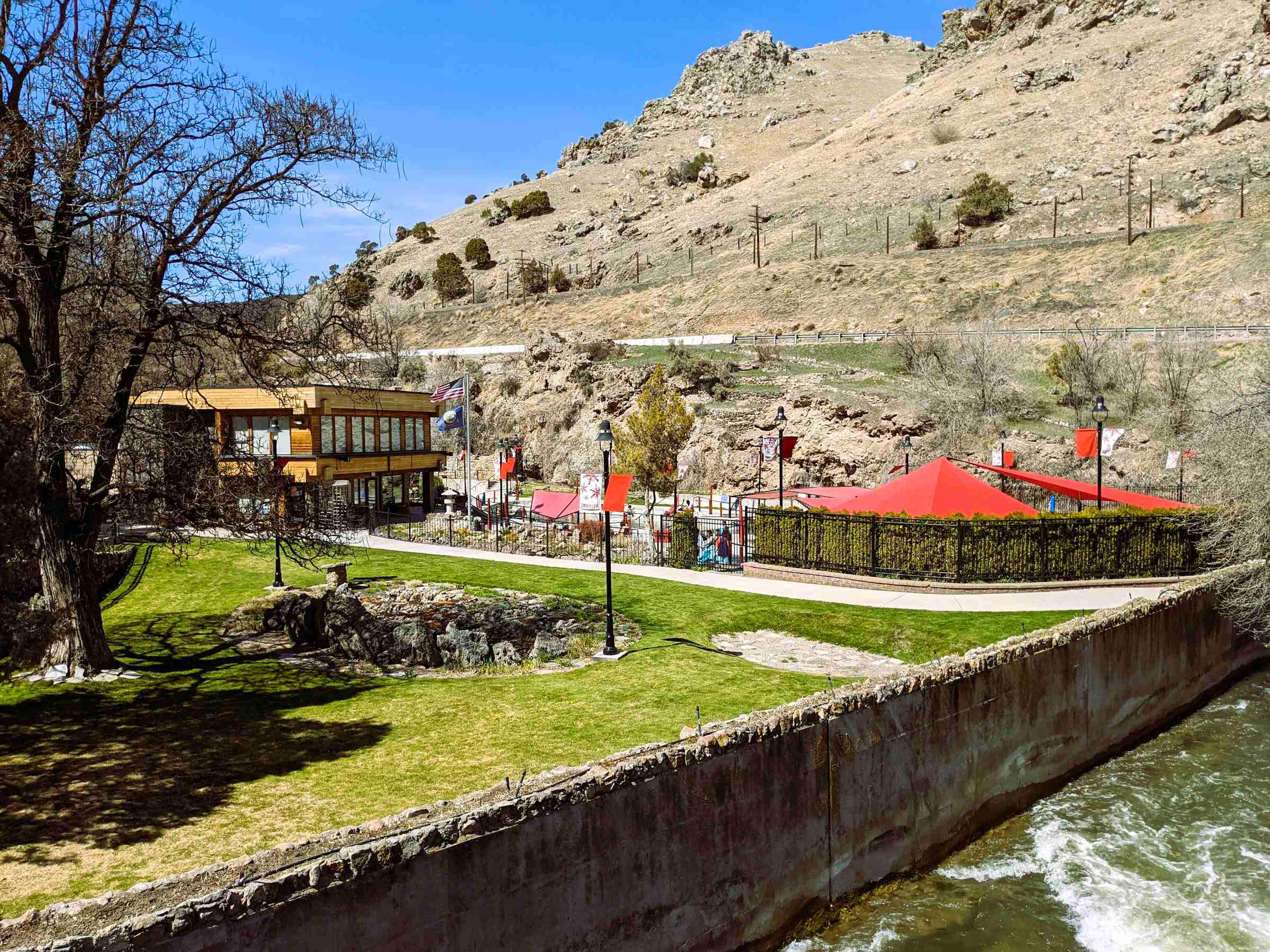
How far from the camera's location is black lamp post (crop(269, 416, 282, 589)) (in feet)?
48.2

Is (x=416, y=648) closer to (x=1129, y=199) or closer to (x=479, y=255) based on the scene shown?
(x=1129, y=199)

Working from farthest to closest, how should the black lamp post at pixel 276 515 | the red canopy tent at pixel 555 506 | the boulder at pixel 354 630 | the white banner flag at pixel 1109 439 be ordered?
1. the red canopy tent at pixel 555 506
2. the white banner flag at pixel 1109 439
3. the boulder at pixel 354 630
4. the black lamp post at pixel 276 515

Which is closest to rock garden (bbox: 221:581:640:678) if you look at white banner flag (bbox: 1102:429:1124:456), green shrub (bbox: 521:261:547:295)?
white banner flag (bbox: 1102:429:1124:456)

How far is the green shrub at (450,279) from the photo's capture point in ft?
357

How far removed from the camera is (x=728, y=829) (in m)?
9.76

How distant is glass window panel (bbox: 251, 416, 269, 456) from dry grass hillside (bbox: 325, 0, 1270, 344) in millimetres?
46003

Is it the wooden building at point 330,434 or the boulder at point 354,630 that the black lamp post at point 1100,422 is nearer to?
the boulder at point 354,630

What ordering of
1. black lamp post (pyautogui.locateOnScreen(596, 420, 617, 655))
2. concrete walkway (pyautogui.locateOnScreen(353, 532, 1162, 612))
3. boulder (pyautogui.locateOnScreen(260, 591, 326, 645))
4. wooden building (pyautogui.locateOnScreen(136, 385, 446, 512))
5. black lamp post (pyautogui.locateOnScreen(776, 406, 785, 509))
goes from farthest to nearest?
wooden building (pyautogui.locateOnScreen(136, 385, 446, 512)) → black lamp post (pyautogui.locateOnScreen(776, 406, 785, 509)) → concrete walkway (pyautogui.locateOnScreen(353, 532, 1162, 612)) → boulder (pyautogui.locateOnScreen(260, 591, 326, 645)) → black lamp post (pyautogui.locateOnScreen(596, 420, 617, 655))

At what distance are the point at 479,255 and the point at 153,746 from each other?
367 feet

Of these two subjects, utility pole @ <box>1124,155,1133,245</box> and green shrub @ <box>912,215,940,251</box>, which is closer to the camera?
utility pole @ <box>1124,155,1133,245</box>

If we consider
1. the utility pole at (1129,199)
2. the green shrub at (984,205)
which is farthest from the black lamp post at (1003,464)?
the green shrub at (984,205)

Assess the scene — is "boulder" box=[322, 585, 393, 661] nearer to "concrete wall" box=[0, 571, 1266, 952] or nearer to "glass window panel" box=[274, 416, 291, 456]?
"concrete wall" box=[0, 571, 1266, 952]

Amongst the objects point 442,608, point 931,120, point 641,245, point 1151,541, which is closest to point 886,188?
point 931,120

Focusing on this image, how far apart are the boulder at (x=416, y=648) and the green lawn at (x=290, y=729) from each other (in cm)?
114
